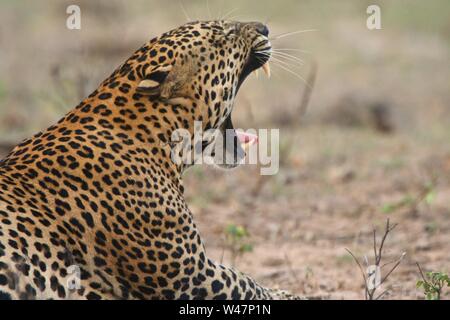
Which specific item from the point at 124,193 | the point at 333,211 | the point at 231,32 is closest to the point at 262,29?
the point at 231,32

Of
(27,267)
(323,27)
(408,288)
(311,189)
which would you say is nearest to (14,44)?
(323,27)

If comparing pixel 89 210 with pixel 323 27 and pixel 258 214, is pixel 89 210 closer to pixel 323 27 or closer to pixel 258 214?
pixel 258 214

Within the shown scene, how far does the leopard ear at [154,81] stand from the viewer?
15.5 feet

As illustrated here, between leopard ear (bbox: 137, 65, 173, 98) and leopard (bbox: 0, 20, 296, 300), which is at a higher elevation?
leopard ear (bbox: 137, 65, 173, 98)

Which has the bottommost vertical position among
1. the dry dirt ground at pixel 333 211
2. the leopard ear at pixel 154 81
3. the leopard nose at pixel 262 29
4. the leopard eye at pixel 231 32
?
the dry dirt ground at pixel 333 211

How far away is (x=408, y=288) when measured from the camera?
19.8 ft

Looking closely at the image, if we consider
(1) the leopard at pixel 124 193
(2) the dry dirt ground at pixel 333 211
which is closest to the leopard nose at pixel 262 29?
(1) the leopard at pixel 124 193

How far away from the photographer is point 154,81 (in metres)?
4.73

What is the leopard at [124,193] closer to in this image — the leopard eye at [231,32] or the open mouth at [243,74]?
the leopard eye at [231,32]

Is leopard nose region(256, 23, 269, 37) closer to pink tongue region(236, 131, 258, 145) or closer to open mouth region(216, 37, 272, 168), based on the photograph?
open mouth region(216, 37, 272, 168)

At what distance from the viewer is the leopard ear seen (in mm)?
4711

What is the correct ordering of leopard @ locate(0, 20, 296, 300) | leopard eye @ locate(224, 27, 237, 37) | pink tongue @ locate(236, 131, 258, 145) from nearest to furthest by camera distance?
leopard @ locate(0, 20, 296, 300) → leopard eye @ locate(224, 27, 237, 37) → pink tongue @ locate(236, 131, 258, 145)

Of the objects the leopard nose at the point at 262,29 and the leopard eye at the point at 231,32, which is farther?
the leopard nose at the point at 262,29

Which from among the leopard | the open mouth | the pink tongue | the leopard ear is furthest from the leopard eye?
the pink tongue
